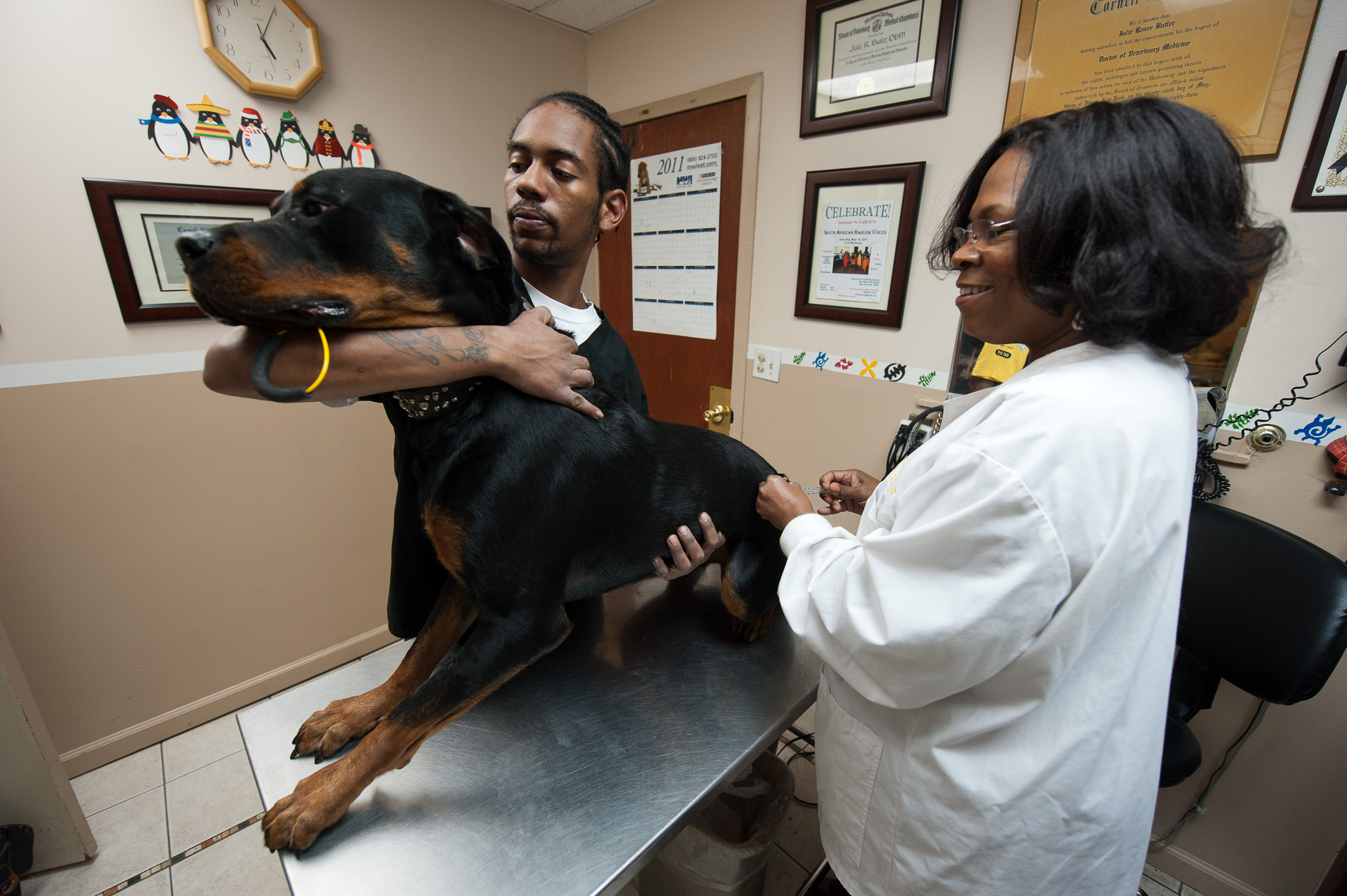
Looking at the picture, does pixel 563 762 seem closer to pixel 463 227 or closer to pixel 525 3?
pixel 463 227

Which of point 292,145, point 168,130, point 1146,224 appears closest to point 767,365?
point 1146,224

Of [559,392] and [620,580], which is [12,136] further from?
[620,580]

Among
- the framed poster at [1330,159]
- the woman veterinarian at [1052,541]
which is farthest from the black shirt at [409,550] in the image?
the framed poster at [1330,159]

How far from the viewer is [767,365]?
9.05 feet

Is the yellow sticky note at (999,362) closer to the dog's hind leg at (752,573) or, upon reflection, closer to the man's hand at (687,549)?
the dog's hind leg at (752,573)

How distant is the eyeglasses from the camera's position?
0.84m

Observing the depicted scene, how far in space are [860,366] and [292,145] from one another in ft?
8.82

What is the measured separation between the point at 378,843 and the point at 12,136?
2.62 m

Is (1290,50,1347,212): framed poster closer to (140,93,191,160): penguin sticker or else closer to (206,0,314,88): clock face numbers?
(206,0,314,88): clock face numbers

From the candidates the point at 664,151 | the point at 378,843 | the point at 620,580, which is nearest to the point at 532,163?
the point at 620,580

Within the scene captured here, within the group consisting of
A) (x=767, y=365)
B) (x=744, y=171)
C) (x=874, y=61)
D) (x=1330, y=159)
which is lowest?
(x=767, y=365)

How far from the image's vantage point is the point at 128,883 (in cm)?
198

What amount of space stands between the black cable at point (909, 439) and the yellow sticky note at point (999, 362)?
197 mm

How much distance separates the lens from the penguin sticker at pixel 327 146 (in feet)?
7.77
